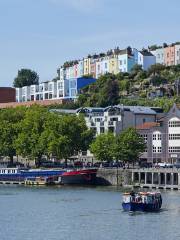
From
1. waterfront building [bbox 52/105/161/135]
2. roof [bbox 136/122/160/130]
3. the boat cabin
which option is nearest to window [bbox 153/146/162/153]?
roof [bbox 136/122/160/130]

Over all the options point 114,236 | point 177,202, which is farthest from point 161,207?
point 114,236

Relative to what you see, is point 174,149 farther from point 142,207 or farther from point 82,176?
point 142,207

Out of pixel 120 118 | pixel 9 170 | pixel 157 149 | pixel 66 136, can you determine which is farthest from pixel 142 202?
pixel 120 118

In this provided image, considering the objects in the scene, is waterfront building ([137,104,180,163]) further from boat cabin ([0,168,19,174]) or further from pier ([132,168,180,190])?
boat cabin ([0,168,19,174])

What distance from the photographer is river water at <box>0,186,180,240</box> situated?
242ft

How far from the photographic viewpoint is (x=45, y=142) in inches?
5930

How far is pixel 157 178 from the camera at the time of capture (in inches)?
5049

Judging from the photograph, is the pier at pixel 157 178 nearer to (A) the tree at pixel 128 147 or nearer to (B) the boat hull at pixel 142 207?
(A) the tree at pixel 128 147

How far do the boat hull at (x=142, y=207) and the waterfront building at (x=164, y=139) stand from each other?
2199 inches

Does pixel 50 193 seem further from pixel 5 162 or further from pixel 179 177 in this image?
pixel 5 162

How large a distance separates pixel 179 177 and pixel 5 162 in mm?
55011

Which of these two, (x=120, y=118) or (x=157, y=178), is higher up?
(x=120, y=118)

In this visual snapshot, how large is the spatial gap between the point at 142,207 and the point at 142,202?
0.51 m

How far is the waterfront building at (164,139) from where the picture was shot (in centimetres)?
14750
